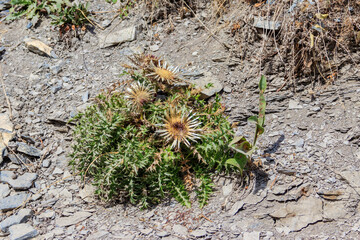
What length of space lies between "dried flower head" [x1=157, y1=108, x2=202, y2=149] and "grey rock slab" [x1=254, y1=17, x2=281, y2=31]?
137 cm

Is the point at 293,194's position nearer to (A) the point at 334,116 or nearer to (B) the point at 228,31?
(A) the point at 334,116

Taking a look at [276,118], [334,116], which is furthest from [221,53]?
[334,116]

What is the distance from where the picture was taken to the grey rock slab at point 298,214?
106 inches

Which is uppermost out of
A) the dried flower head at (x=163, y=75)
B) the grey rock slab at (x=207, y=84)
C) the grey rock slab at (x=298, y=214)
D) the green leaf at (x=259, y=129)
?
the dried flower head at (x=163, y=75)

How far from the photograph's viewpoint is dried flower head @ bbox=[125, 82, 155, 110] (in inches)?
122

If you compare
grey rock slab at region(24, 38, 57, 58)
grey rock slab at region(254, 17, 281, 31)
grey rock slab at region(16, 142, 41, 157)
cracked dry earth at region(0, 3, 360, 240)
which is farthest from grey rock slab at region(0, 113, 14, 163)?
grey rock slab at region(254, 17, 281, 31)

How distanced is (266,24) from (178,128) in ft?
5.21

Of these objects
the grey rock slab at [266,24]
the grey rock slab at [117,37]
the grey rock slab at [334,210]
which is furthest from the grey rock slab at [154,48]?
the grey rock slab at [334,210]

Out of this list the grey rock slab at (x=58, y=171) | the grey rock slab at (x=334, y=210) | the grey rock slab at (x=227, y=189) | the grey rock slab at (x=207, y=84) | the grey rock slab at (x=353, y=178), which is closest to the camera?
the grey rock slab at (x=334, y=210)

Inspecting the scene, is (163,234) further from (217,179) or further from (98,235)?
(217,179)

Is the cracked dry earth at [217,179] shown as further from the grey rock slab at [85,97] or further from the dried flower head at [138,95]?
the dried flower head at [138,95]

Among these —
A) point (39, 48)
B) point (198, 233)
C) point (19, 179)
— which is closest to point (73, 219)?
point (19, 179)

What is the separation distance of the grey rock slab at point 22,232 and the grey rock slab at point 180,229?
1156mm

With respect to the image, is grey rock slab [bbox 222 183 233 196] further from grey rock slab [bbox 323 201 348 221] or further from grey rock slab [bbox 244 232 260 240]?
grey rock slab [bbox 323 201 348 221]
